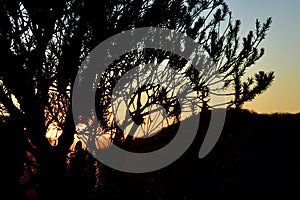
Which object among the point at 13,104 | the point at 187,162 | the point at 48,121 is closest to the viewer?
the point at 13,104

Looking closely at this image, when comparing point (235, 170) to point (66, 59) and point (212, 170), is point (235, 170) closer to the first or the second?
point (212, 170)

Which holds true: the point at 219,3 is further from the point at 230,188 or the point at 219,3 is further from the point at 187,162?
the point at 230,188

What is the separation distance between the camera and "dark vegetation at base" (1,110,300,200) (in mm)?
4777

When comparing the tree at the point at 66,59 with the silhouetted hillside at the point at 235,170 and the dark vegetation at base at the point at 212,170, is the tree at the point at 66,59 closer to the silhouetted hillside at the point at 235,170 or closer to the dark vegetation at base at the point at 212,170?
the dark vegetation at base at the point at 212,170

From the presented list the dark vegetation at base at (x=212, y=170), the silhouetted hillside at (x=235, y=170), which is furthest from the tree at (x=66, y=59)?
the silhouetted hillside at (x=235, y=170)

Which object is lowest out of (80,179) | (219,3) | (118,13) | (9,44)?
(80,179)

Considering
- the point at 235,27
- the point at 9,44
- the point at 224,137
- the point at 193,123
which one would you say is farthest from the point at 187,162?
the point at 9,44

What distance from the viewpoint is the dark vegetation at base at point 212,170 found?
15.7 ft

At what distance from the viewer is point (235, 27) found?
6238mm

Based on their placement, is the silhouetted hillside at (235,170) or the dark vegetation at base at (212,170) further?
the silhouetted hillside at (235,170)

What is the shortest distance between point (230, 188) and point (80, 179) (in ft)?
25.5

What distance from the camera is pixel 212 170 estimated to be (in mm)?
11008

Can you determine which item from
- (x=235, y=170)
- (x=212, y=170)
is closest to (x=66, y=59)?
(x=212, y=170)

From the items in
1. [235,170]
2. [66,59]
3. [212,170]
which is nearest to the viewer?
[66,59]
